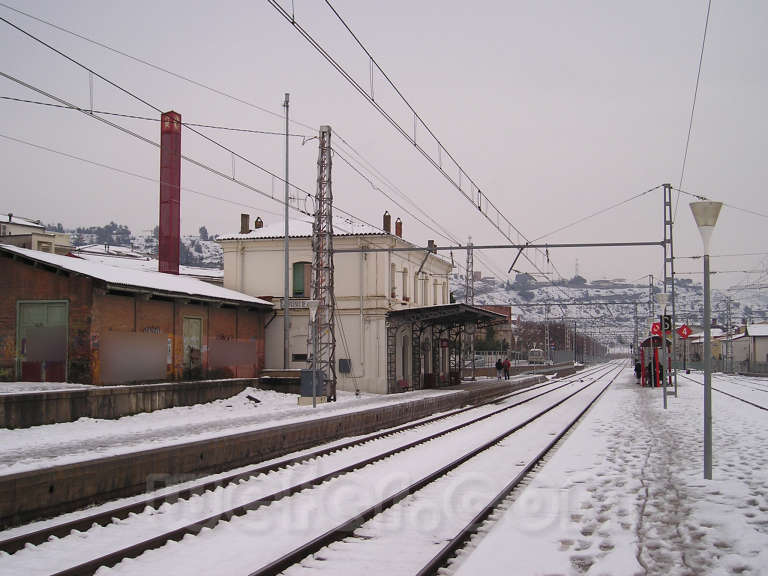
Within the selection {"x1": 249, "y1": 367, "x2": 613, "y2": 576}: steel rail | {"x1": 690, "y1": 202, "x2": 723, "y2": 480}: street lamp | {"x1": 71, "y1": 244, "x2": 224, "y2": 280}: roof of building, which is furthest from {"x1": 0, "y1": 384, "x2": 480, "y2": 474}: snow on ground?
{"x1": 71, "y1": 244, "x2": 224, "y2": 280}: roof of building

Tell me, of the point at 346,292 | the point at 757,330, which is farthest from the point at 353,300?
the point at 757,330

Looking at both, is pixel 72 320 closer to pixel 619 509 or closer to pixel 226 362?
pixel 226 362

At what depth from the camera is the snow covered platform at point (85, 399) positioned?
1731cm

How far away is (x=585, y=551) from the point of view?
7734mm

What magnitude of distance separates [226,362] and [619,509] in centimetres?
2504

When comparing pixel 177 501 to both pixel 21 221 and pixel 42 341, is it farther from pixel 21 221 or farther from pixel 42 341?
pixel 21 221

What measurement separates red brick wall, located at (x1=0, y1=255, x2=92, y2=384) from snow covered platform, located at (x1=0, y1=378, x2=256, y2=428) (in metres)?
0.85

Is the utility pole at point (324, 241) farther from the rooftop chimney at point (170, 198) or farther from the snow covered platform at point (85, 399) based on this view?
the rooftop chimney at point (170, 198)

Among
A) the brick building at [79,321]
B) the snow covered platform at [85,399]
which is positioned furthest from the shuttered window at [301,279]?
the snow covered platform at [85,399]

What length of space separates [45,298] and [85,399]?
613cm

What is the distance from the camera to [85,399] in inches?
762

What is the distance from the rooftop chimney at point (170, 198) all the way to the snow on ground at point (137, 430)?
13.9 meters

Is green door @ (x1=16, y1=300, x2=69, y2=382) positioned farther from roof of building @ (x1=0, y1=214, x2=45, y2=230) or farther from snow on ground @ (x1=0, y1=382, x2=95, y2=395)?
roof of building @ (x1=0, y1=214, x2=45, y2=230)

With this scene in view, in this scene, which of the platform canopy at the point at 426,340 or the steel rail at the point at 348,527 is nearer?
the steel rail at the point at 348,527
